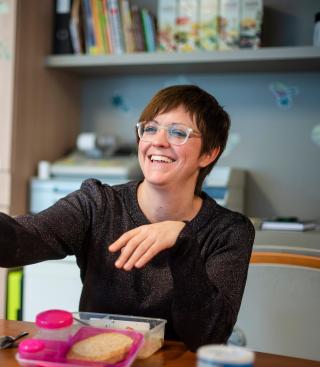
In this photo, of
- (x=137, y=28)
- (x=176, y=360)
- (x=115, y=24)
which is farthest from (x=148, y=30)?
(x=176, y=360)

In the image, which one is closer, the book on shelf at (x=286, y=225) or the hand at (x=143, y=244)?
the hand at (x=143, y=244)

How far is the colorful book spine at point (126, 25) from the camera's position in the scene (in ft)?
8.48

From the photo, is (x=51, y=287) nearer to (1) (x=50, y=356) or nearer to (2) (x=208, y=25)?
(2) (x=208, y=25)

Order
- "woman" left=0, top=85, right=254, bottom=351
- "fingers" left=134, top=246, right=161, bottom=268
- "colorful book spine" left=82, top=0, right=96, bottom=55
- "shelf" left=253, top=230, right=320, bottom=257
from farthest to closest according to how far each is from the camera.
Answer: "colorful book spine" left=82, top=0, right=96, bottom=55
"shelf" left=253, top=230, right=320, bottom=257
"woman" left=0, top=85, right=254, bottom=351
"fingers" left=134, top=246, right=161, bottom=268

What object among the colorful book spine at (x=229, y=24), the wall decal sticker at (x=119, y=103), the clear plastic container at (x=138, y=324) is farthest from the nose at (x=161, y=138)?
the wall decal sticker at (x=119, y=103)

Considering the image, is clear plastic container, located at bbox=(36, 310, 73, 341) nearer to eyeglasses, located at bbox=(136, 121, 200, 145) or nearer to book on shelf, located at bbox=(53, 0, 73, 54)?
eyeglasses, located at bbox=(136, 121, 200, 145)

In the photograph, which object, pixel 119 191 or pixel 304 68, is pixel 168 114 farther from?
pixel 304 68

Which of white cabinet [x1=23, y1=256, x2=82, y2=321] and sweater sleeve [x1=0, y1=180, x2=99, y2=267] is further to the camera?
white cabinet [x1=23, y1=256, x2=82, y2=321]

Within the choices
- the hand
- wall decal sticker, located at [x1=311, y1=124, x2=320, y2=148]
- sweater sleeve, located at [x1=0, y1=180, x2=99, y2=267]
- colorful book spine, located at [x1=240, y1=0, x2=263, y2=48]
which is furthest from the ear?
wall decal sticker, located at [x1=311, y1=124, x2=320, y2=148]

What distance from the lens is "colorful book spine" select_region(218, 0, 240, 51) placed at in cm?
244

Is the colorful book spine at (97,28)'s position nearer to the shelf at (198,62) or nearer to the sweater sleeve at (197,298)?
the shelf at (198,62)

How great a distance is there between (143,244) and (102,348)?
0.63ft

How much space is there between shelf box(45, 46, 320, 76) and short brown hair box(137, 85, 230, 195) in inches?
40.5

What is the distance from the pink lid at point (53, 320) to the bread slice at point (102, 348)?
46 mm
